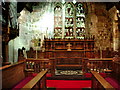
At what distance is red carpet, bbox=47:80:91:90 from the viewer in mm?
5075

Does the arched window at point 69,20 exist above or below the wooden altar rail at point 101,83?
above

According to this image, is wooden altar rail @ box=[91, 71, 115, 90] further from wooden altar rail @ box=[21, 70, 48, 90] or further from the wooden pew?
the wooden pew

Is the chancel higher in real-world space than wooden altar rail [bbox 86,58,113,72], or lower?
higher

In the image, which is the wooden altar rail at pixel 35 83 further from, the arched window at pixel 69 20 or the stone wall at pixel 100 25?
the stone wall at pixel 100 25

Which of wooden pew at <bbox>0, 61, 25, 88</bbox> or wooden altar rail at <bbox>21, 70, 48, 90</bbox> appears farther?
wooden pew at <bbox>0, 61, 25, 88</bbox>

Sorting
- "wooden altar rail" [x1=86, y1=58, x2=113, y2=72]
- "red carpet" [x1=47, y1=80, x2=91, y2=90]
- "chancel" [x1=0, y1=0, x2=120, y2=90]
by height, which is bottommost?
"red carpet" [x1=47, y1=80, x2=91, y2=90]

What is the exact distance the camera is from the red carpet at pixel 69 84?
16.7 ft

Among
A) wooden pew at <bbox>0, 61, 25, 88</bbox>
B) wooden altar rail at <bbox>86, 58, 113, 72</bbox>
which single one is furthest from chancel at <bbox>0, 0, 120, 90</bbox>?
wooden pew at <bbox>0, 61, 25, 88</bbox>

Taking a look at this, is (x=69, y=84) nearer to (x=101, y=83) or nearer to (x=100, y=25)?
(x=101, y=83)

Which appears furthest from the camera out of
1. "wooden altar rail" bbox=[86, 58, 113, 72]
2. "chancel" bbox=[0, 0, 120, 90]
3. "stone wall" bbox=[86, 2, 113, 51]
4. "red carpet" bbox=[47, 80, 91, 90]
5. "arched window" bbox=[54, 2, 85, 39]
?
"arched window" bbox=[54, 2, 85, 39]

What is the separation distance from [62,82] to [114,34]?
5959 millimetres

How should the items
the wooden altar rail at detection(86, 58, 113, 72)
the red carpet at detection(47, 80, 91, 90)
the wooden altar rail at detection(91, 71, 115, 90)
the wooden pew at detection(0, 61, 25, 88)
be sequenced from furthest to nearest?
the wooden altar rail at detection(86, 58, 113, 72) < the red carpet at detection(47, 80, 91, 90) < the wooden pew at detection(0, 61, 25, 88) < the wooden altar rail at detection(91, 71, 115, 90)

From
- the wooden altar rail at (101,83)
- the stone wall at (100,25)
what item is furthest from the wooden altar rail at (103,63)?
the stone wall at (100,25)

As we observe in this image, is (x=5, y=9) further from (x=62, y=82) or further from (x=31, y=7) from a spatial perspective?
(x=31, y=7)
